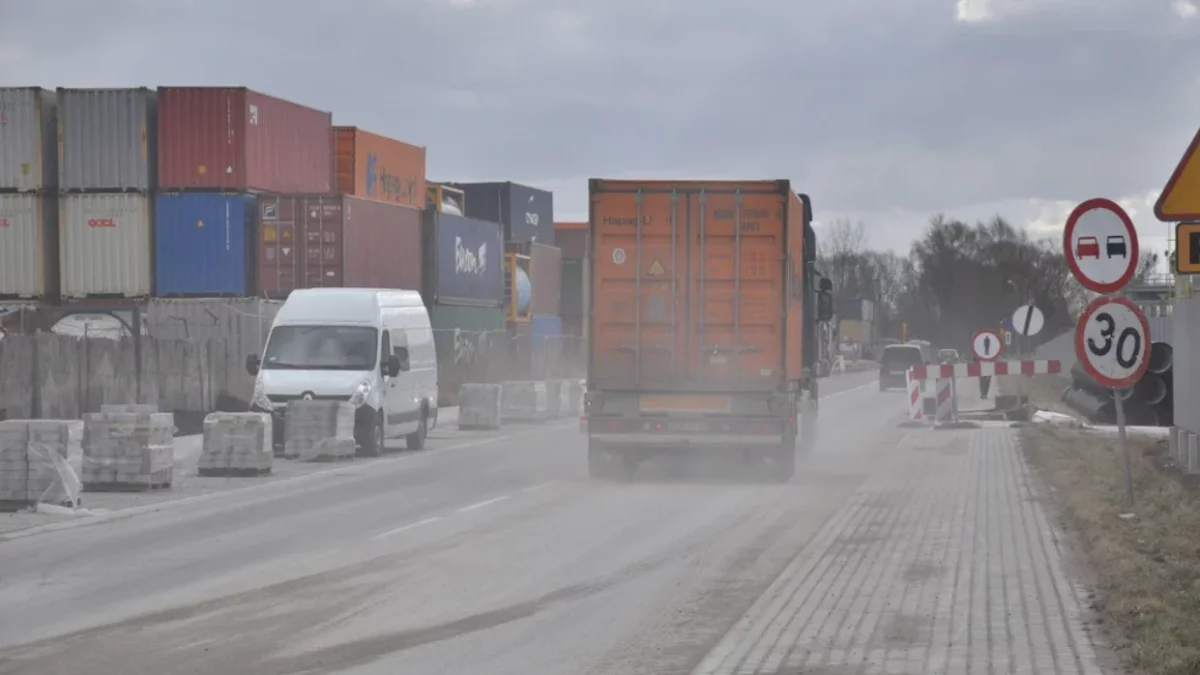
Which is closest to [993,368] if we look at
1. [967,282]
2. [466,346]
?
[466,346]

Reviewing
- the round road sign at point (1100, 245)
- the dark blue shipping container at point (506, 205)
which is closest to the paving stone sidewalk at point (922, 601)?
the round road sign at point (1100, 245)

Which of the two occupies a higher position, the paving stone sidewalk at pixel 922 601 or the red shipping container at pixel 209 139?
the red shipping container at pixel 209 139

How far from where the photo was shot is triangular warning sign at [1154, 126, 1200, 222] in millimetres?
9492

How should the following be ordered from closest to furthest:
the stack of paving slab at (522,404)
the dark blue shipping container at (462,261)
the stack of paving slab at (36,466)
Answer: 1. the stack of paving slab at (36,466)
2. the stack of paving slab at (522,404)
3. the dark blue shipping container at (462,261)

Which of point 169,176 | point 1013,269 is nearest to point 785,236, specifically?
point 169,176

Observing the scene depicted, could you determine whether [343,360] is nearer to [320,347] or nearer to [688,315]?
[320,347]

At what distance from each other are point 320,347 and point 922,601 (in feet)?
53.1

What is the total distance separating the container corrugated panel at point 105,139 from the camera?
41844mm

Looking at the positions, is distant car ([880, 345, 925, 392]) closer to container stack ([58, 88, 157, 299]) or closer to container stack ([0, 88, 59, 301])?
container stack ([58, 88, 157, 299])

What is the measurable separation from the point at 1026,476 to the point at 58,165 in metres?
28.0

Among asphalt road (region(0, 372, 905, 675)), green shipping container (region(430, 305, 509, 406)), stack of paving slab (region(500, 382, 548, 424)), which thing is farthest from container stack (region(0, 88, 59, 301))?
asphalt road (region(0, 372, 905, 675))

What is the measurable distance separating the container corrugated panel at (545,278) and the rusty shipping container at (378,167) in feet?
35.6

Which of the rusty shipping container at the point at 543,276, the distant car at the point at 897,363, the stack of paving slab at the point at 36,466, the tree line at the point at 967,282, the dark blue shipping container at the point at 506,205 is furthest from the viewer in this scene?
the tree line at the point at 967,282

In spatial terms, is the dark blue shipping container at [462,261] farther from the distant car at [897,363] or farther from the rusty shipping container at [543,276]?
the distant car at [897,363]
